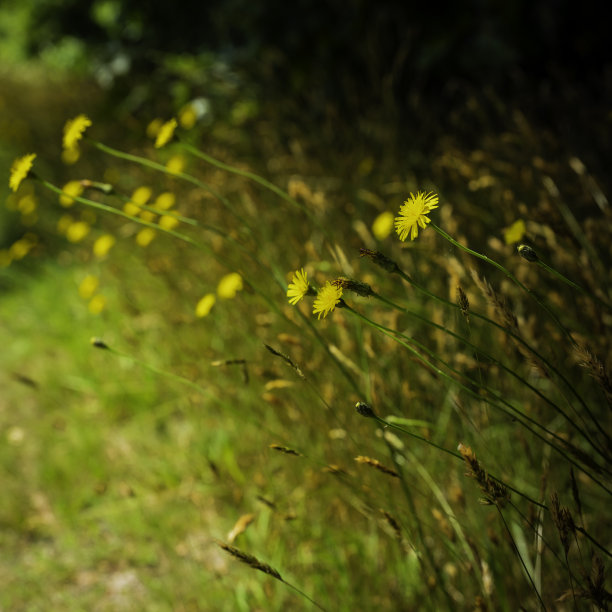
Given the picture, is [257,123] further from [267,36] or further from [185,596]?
[185,596]

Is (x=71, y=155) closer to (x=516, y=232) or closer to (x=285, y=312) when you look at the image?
(x=285, y=312)

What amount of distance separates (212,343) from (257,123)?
4.45 ft

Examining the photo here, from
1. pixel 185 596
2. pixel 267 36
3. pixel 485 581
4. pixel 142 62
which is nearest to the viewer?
pixel 485 581

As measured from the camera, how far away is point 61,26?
450 centimetres

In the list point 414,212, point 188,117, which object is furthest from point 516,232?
point 188,117

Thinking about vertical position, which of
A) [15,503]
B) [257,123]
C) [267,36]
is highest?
[267,36]

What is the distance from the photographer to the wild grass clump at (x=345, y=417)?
0.93 m

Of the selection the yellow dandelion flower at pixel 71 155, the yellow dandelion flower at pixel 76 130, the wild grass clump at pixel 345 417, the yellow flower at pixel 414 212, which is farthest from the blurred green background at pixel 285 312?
the yellow dandelion flower at pixel 76 130

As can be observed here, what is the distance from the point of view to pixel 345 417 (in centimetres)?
139

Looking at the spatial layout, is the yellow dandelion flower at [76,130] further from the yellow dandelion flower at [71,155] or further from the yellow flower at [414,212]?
the yellow flower at [414,212]

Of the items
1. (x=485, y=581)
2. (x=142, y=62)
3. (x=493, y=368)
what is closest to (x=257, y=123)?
(x=142, y=62)

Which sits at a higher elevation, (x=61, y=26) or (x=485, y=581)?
(x=485, y=581)

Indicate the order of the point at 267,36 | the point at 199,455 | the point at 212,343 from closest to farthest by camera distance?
the point at 199,455, the point at 212,343, the point at 267,36

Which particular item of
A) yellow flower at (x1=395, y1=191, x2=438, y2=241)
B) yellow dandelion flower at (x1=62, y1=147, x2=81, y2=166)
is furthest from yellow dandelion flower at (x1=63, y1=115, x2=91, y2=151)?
yellow flower at (x1=395, y1=191, x2=438, y2=241)
